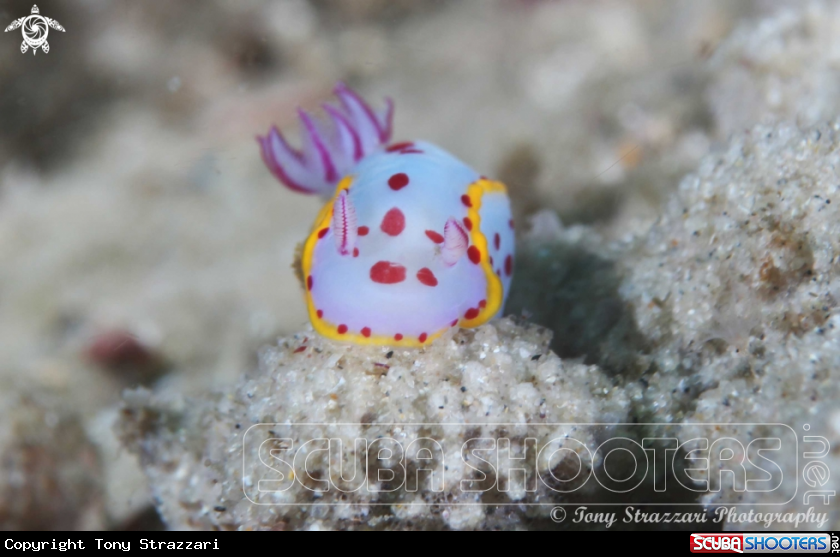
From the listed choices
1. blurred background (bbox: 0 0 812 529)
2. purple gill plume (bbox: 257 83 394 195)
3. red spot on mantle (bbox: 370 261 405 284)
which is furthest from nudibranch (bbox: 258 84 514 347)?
blurred background (bbox: 0 0 812 529)

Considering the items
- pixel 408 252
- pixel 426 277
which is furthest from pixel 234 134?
pixel 426 277

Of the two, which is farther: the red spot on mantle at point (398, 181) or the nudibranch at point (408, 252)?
the red spot on mantle at point (398, 181)

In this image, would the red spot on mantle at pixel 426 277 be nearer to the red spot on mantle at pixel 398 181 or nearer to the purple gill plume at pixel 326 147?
the red spot on mantle at pixel 398 181

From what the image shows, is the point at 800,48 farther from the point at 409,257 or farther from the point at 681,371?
the point at 409,257

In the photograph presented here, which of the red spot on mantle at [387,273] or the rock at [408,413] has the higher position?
the red spot on mantle at [387,273]

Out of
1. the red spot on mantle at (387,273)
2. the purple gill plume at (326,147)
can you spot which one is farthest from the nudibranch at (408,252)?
the purple gill plume at (326,147)

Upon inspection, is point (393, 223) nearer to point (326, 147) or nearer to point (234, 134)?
point (326, 147)

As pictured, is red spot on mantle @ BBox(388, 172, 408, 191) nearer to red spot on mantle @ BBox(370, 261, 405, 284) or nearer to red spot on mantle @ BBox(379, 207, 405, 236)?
red spot on mantle @ BBox(379, 207, 405, 236)
